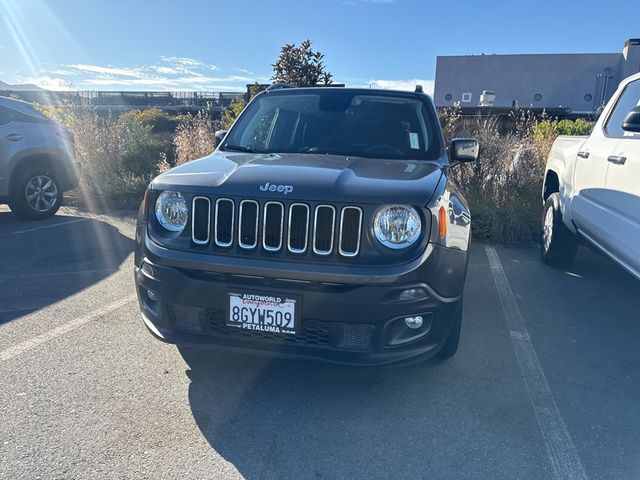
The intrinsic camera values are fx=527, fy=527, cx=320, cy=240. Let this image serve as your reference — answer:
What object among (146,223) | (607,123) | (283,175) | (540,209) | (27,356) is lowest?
(27,356)

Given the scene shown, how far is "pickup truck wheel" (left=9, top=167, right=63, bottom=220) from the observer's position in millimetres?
7492

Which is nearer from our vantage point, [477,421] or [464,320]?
[477,421]

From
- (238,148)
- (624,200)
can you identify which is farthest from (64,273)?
(624,200)

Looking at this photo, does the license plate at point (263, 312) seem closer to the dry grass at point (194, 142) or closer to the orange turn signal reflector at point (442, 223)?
the orange turn signal reflector at point (442, 223)

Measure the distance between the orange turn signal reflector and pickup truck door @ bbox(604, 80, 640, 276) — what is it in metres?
1.51

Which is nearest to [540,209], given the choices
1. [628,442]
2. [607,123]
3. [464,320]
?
[607,123]

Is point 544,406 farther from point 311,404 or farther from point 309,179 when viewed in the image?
point 309,179

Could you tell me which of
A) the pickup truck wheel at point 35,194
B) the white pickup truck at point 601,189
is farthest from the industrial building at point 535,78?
the pickup truck wheel at point 35,194

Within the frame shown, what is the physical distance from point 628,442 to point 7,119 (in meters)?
7.98

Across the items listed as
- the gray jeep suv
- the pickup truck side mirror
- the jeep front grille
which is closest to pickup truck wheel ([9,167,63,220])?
the gray jeep suv

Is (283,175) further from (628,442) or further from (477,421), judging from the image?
(628,442)

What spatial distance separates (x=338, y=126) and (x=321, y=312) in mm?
2003

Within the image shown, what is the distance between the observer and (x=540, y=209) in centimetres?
785

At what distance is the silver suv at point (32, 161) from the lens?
287 inches
